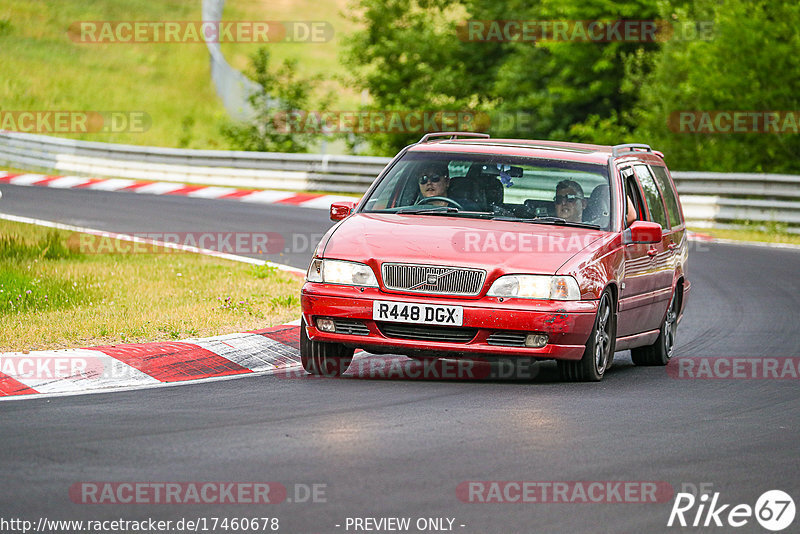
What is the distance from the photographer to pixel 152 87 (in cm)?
6303

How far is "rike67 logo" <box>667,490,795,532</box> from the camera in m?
5.72

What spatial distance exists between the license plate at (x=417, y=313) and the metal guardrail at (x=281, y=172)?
16176 mm

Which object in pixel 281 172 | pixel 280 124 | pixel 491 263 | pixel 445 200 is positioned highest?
pixel 445 200

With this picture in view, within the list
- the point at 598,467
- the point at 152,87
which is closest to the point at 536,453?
the point at 598,467

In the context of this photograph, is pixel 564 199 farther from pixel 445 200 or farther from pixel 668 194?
pixel 668 194

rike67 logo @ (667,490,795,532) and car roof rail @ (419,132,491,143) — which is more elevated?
car roof rail @ (419,132,491,143)

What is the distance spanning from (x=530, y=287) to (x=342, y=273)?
1227 millimetres

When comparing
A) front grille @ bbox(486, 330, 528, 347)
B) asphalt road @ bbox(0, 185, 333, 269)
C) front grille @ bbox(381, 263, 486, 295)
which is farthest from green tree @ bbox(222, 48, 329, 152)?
front grille @ bbox(486, 330, 528, 347)

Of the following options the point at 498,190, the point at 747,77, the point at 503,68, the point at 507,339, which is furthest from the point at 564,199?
the point at 503,68

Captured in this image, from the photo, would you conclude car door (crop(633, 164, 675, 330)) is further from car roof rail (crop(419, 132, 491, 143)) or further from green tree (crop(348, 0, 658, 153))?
green tree (crop(348, 0, 658, 153))

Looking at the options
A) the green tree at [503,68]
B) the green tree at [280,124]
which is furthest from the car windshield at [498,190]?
the green tree at [280,124]

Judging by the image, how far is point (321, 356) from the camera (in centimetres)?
934

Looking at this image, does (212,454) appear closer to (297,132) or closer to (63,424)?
(63,424)

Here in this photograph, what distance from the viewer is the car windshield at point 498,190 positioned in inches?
392
